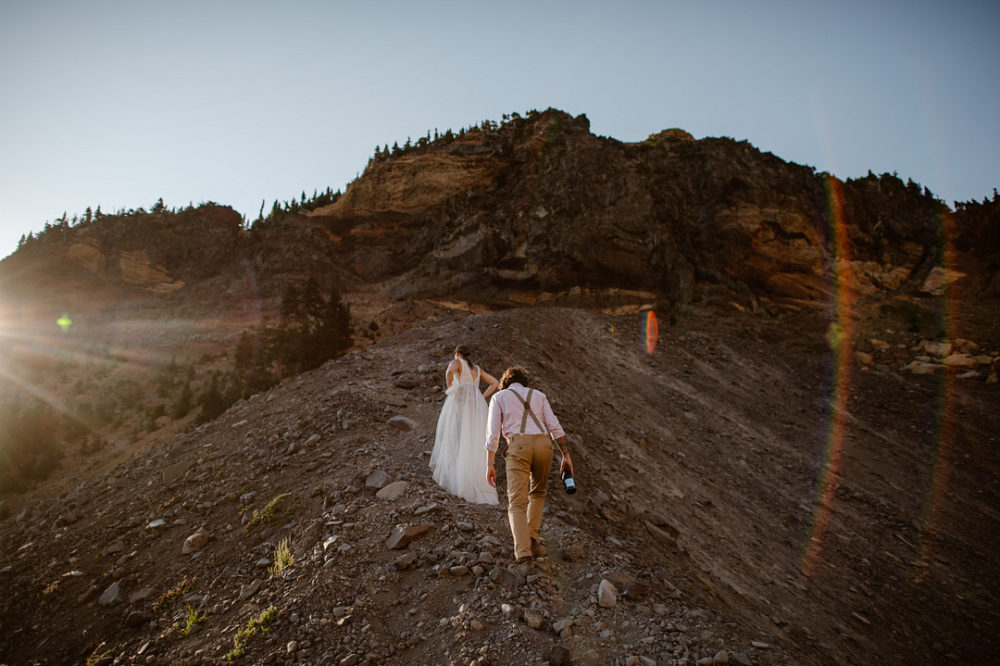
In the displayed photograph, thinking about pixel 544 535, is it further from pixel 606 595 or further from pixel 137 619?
pixel 137 619

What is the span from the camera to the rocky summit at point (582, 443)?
14.5 feet

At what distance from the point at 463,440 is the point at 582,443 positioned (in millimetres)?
3620

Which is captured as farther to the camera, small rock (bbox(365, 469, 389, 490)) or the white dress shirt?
small rock (bbox(365, 469, 389, 490))

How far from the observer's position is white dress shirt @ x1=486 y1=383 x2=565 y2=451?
16.7 feet

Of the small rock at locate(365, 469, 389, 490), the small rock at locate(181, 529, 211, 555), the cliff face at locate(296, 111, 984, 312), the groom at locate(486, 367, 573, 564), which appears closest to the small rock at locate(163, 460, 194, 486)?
the small rock at locate(181, 529, 211, 555)

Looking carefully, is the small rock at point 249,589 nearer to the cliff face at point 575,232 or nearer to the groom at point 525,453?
the groom at point 525,453

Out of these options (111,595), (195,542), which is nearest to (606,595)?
(195,542)

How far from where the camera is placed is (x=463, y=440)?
20.9 ft

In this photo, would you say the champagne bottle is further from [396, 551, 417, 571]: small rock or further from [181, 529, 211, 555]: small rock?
[181, 529, 211, 555]: small rock

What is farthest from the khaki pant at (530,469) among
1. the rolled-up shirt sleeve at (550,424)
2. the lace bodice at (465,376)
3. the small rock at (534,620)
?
the lace bodice at (465,376)

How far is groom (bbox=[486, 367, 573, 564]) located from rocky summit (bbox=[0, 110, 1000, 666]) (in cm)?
29

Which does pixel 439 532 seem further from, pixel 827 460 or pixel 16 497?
pixel 16 497

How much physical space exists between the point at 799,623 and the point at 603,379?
9.08m

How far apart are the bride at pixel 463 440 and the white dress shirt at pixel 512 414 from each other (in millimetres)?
1129
